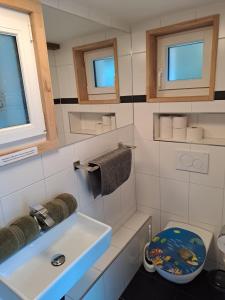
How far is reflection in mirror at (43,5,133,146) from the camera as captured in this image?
1.36 metres

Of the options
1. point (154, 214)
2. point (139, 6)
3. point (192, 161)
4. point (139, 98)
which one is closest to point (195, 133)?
point (192, 161)

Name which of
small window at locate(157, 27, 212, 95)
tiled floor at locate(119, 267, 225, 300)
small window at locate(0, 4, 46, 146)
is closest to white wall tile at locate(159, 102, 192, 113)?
small window at locate(157, 27, 212, 95)

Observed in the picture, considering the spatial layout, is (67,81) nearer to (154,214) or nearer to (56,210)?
(56,210)

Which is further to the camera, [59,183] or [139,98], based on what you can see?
[139,98]

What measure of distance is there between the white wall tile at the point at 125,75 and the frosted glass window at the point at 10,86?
37.4 inches

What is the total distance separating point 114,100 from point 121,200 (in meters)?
0.88

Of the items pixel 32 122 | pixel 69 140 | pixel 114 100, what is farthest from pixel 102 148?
pixel 32 122

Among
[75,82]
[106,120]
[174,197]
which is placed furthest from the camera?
[174,197]

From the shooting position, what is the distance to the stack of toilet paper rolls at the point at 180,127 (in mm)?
1779

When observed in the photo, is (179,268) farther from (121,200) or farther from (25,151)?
(25,151)

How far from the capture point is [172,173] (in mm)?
1901

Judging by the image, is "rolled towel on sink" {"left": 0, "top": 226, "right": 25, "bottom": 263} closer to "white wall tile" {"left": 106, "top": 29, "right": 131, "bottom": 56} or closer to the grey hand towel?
the grey hand towel

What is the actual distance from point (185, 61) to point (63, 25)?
3.15 ft

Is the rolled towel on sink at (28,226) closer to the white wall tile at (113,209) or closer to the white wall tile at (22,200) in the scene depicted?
the white wall tile at (22,200)
